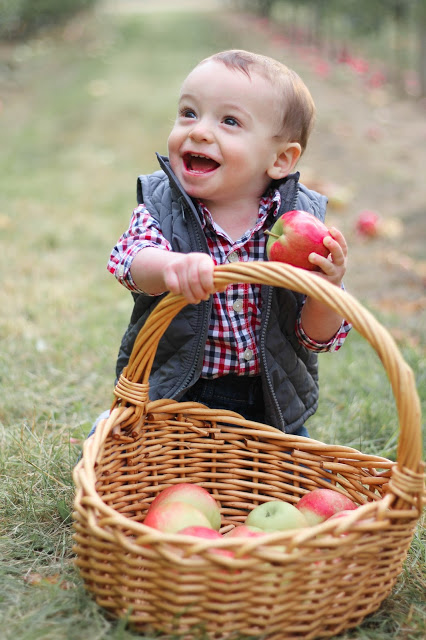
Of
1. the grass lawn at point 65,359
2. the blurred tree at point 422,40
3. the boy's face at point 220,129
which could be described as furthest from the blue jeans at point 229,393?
the blurred tree at point 422,40

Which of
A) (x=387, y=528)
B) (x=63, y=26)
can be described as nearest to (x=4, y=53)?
(x=63, y=26)

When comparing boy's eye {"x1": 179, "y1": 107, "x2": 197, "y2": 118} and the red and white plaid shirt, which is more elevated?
boy's eye {"x1": 179, "y1": 107, "x2": 197, "y2": 118}

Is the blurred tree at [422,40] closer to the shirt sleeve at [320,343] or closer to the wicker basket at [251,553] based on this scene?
the shirt sleeve at [320,343]

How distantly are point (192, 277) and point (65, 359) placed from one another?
5.59 ft

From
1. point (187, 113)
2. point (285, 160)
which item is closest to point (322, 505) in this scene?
point (285, 160)

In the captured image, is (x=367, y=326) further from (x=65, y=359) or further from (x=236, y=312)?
(x=65, y=359)

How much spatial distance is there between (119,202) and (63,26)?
13435 mm

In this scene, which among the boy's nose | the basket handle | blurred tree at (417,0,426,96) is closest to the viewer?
the basket handle

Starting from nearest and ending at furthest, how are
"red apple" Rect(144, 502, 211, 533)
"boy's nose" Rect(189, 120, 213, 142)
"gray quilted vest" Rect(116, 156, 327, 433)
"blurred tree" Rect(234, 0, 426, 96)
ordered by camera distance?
"red apple" Rect(144, 502, 211, 533), "boy's nose" Rect(189, 120, 213, 142), "gray quilted vest" Rect(116, 156, 327, 433), "blurred tree" Rect(234, 0, 426, 96)

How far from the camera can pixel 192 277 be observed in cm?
162

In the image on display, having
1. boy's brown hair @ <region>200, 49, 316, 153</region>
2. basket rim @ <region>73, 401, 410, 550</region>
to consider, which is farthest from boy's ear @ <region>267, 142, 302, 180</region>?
basket rim @ <region>73, 401, 410, 550</region>

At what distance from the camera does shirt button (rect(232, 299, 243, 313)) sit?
214cm

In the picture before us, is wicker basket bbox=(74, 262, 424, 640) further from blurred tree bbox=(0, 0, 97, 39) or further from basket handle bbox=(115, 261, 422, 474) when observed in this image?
blurred tree bbox=(0, 0, 97, 39)

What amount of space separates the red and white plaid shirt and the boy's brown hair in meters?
0.20
